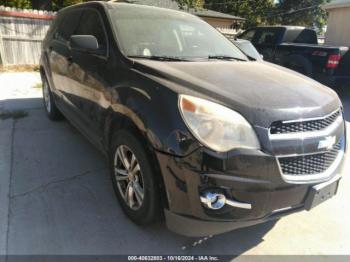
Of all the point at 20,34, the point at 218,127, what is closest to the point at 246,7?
the point at 20,34

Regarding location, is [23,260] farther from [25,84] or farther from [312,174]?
[25,84]

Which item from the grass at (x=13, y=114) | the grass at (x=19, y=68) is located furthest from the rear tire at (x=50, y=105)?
the grass at (x=19, y=68)

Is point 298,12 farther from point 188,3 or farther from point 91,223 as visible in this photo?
point 91,223

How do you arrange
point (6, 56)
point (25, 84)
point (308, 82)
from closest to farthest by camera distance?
1. point (308, 82)
2. point (25, 84)
3. point (6, 56)

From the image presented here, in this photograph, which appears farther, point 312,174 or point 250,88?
point 250,88

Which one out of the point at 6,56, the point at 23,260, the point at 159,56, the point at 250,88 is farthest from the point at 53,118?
the point at 6,56

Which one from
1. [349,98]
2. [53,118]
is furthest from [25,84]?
[349,98]

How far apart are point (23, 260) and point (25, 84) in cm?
732

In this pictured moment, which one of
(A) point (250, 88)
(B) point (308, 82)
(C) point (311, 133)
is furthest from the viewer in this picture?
(B) point (308, 82)

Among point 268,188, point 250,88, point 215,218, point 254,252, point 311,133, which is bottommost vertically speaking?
point 254,252

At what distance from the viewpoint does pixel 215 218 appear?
223cm

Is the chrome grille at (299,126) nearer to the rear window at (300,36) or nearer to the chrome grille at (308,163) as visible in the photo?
the chrome grille at (308,163)

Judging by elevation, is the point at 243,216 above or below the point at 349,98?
above

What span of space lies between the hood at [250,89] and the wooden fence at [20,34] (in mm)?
9959
